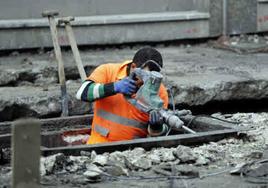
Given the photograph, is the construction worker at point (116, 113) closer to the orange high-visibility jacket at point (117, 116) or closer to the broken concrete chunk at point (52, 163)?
the orange high-visibility jacket at point (117, 116)

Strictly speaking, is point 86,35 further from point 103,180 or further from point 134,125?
point 103,180

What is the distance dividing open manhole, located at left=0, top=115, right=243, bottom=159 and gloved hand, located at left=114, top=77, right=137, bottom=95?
408mm

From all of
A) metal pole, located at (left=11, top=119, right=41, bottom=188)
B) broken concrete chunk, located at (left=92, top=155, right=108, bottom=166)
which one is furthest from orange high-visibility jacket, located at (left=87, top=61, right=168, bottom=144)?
metal pole, located at (left=11, top=119, right=41, bottom=188)

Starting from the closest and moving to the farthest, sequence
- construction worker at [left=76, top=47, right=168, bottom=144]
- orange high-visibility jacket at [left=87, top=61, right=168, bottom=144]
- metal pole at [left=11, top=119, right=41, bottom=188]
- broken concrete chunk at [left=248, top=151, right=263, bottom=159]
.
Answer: metal pole at [left=11, top=119, right=41, bottom=188] → broken concrete chunk at [left=248, top=151, right=263, bottom=159] → construction worker at [left=76, top=47, right=168, bottom=144] → orange high-visibility jacket at [left=87, top=61, right=168, bottom=144]

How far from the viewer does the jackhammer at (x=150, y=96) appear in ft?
20.1

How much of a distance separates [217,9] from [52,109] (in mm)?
4111

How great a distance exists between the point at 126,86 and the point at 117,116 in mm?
535

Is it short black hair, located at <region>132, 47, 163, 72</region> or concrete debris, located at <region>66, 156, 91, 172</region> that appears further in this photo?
short black hair, located at <region>132, 47, 163, 72</region>

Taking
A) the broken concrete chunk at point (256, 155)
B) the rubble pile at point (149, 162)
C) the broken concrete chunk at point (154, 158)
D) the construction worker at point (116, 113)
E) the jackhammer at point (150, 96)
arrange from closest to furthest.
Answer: the rubble pile at point (149, 162)
the broken concrete chunk at point (154, 158)
the broken concrete chunk at point (256, 155)
the jackhammer at point (150, 96)
the construction worker at point (116, 113)

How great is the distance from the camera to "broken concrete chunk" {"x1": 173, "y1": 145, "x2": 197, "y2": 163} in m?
5.71

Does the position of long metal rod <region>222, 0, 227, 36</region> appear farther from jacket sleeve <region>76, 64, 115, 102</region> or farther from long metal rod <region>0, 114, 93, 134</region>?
jacket sleeve <region>76, 64, 115, 102</region>

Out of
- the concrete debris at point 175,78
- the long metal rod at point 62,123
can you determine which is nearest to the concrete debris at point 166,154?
the long metal rod at point 62,123

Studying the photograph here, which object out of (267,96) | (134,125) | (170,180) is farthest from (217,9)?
(170,180)

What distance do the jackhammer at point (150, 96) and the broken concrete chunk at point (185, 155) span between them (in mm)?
261
